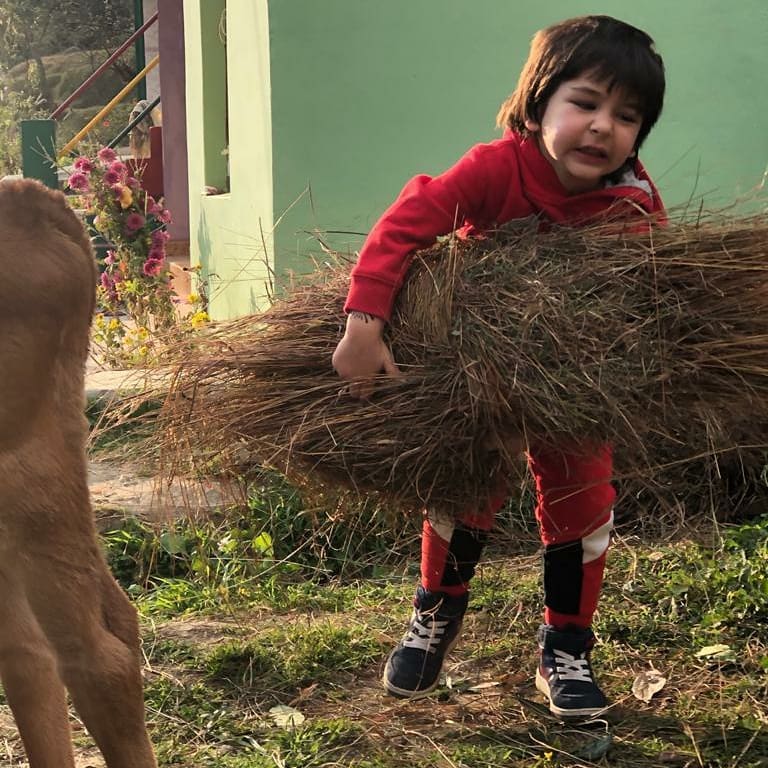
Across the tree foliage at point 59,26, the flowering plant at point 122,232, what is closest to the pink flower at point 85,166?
the flowering plant at point 122,232

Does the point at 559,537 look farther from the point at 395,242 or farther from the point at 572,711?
the point at 395,242

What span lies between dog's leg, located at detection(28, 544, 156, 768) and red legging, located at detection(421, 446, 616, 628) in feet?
2.77

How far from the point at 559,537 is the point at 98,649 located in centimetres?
129

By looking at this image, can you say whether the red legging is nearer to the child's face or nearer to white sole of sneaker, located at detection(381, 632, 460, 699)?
white sole of sneaker, located at detection(381, 632, 460, 699)

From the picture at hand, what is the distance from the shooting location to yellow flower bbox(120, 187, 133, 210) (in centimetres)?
729

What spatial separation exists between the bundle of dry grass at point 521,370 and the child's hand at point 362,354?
0.10ft

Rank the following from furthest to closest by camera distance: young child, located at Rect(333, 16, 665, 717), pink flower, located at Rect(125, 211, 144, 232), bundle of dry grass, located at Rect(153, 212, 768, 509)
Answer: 1. pink flower, located at Rect(125, 211, 144, 232)
2. young child, located at Rect(333, 16, 665, 717)
3. bundle of dry grass, located at Rect(153, 212, 768, 509)

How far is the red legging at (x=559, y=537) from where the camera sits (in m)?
3.00

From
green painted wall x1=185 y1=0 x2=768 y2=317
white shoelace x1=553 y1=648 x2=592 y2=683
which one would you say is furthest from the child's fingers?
green painted wall x1=185 y1=0 x2=768 y2=317

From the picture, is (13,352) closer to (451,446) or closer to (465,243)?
(451,446)

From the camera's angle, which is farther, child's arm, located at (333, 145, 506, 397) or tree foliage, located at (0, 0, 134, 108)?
tree foliage, located at (0, 0, 134, 108)

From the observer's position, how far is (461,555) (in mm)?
3270

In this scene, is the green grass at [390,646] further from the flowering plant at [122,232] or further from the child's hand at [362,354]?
the flowering plant at [122,232]

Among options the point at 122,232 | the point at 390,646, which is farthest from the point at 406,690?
the point at 122,232
